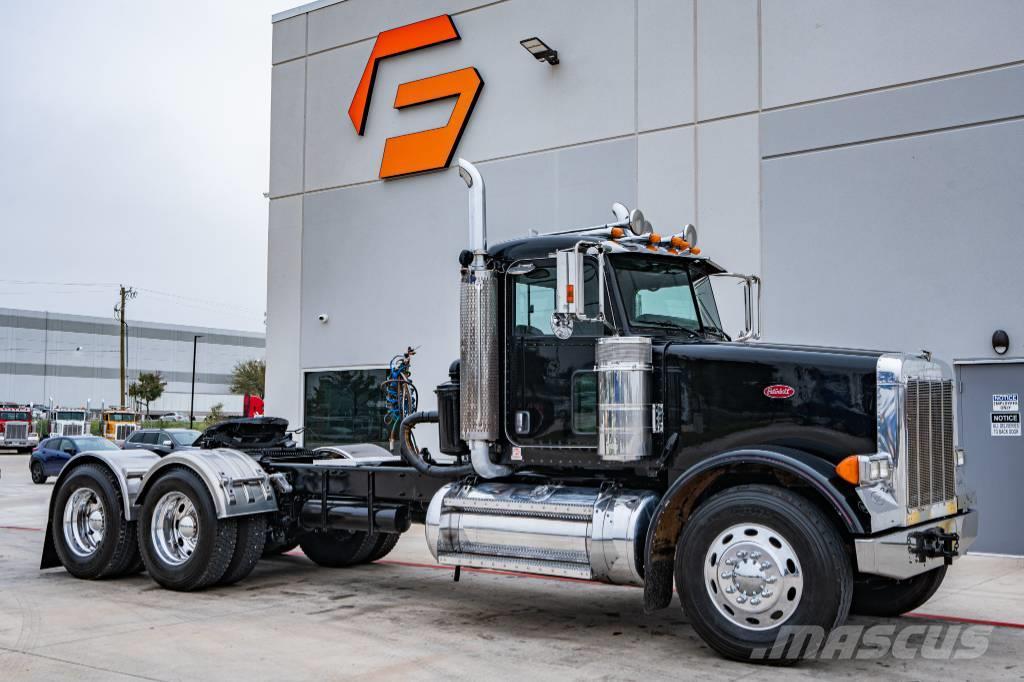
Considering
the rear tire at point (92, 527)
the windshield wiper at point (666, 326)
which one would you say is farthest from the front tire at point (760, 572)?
the rear tire at point (92, 527)

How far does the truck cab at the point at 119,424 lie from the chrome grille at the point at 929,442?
39714 mm

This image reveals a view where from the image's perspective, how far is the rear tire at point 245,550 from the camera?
8984mm

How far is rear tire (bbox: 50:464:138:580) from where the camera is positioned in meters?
9.53

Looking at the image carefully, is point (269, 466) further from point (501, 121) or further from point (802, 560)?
point (501, 121)

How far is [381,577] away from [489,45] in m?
9.38

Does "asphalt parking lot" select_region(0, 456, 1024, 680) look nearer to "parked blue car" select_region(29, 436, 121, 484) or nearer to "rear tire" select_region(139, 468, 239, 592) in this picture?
"rear tire" select_region(139, 468, 239, 592)

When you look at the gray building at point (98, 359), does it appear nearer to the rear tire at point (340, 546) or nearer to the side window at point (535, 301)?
the rear tire at point (340, 546)

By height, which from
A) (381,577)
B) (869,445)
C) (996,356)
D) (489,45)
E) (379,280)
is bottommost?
(381,577)

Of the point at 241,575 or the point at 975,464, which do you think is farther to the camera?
the point at 975,464

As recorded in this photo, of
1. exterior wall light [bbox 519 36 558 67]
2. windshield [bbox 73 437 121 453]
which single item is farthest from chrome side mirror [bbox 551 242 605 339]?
windshield [bbox 73 437 121 453]

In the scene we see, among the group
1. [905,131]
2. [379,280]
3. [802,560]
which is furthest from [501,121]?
[802,560]

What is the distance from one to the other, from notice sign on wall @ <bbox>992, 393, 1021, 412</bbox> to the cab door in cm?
646

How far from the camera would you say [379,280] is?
1706 centimetres

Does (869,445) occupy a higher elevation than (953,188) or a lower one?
lower
